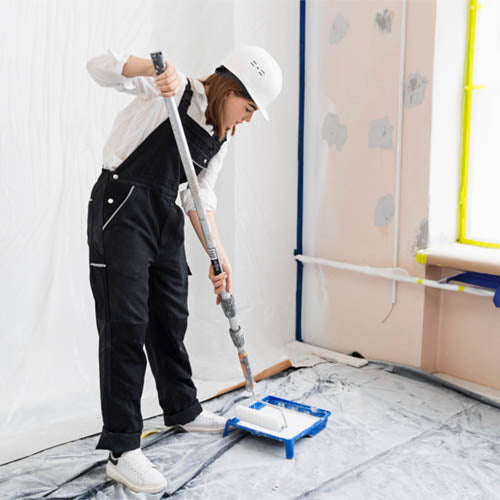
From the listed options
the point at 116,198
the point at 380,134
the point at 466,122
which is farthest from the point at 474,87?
the point at 116,198

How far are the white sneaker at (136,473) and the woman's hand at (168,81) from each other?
0.94 meters

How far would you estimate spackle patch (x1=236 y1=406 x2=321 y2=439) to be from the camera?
70.6 inches

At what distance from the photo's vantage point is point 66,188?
6.70ft

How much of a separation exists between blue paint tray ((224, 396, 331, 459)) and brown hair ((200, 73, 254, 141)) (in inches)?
35.0

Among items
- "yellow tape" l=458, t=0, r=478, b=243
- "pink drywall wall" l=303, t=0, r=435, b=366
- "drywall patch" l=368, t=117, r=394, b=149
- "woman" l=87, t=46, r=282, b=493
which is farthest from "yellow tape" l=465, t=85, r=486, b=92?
"woman" l=87, t=46, r=282, b=493

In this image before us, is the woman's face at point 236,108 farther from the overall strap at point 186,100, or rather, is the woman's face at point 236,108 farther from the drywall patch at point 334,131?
the drywall patch at point 334,131

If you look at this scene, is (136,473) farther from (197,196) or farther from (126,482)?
(197,196)

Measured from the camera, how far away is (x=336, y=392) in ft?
7.26

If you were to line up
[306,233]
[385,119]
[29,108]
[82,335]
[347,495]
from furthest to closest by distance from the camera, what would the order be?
[306,233] → [385,119] → [82,335] → [29,108] → [347,495]

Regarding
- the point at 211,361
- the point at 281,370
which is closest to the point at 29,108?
the point at 211,361

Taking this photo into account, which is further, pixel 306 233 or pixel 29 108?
pixel 306 233

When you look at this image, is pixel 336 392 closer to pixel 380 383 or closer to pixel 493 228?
pixel 380 383

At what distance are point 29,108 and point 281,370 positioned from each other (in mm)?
1333

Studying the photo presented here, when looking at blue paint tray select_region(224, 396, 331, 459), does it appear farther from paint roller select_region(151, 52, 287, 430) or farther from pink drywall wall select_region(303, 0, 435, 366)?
pink drywall wall select_region(303, 0, 435, 366)
